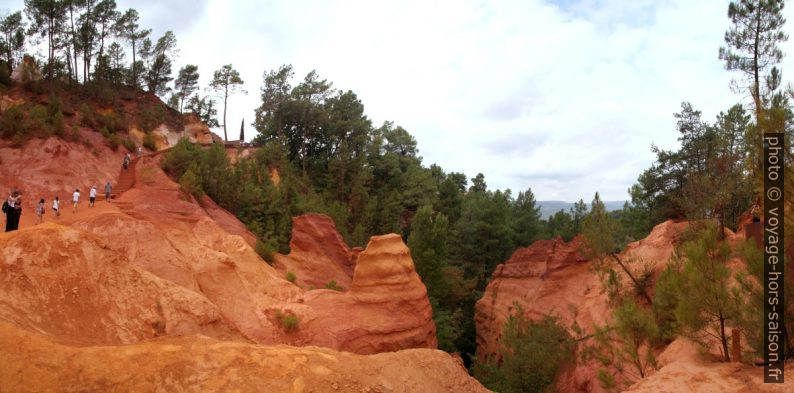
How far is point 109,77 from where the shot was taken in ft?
153

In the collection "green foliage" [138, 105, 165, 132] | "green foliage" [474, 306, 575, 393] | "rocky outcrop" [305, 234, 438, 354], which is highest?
"green foliage" [138, 105, 165, 132]

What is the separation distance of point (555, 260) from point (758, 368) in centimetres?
1791

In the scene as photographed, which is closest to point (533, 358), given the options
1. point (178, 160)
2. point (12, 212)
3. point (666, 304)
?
point (666, 304)

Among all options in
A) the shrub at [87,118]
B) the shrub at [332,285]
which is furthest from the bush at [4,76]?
the shrub at [332,285]

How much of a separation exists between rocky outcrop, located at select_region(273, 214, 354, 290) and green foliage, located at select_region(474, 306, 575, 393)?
26.5 feet

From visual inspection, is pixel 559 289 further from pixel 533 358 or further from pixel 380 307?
pixel 380 307

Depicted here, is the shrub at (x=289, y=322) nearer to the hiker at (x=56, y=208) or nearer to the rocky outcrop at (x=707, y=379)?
the hiker at (x=56, y=208)

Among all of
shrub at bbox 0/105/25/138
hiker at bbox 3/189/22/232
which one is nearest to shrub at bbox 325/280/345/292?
hiker at bbox 3/189/22/232

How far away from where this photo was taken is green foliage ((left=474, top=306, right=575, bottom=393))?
67.6 ft

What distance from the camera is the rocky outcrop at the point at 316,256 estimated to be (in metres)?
23.8

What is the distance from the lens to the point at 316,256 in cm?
2630

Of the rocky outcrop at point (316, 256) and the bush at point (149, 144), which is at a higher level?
the bush at point (149, 144)

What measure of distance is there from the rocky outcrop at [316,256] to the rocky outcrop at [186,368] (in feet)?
51.4

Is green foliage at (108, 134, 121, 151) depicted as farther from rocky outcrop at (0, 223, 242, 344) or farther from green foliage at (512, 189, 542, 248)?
green foliage at (512, 189, 542, 248)
